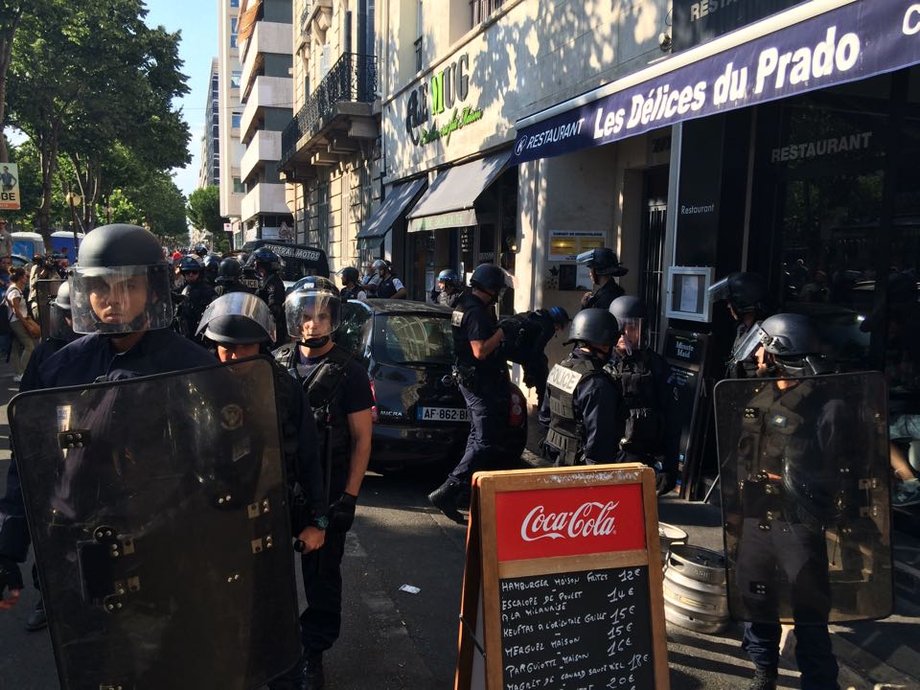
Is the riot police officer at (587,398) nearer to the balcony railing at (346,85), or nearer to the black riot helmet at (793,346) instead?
the black riot helmet at (793,346)

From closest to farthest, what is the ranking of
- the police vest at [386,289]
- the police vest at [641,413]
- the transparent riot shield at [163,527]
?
the transparent riot shield at [163,527], the police vest at [641,413], the police vest at [386,289]

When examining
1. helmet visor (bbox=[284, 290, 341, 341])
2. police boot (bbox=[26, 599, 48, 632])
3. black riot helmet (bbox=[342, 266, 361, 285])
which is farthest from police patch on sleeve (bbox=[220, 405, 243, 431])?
black riot helmet (bbox=[342, 266, 361, 285])

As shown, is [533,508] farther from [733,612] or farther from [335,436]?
[335,436]

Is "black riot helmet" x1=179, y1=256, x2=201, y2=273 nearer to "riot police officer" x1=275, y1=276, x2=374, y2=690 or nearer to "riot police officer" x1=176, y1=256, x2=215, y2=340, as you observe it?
"riot police officer" x1=176, y1=256, x2=215, y2=340

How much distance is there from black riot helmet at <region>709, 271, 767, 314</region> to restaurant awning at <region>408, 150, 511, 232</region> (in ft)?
17.3

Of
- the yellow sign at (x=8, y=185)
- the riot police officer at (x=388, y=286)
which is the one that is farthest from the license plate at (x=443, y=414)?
the yellow sign at (x=8, y=185)

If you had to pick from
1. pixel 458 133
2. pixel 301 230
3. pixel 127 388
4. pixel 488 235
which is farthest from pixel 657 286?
pixel 301 230

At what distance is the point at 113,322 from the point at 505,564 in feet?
4.95

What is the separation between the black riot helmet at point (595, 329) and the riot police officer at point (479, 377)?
160 centimetres

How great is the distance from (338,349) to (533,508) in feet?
3.93

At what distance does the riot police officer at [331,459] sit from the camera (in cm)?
311

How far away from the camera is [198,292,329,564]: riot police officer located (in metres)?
2.72

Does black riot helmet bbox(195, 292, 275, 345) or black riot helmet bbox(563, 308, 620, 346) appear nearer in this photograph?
black riot helmet bbox(195, 292, 275, 345)

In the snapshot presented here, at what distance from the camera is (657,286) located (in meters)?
8.37
